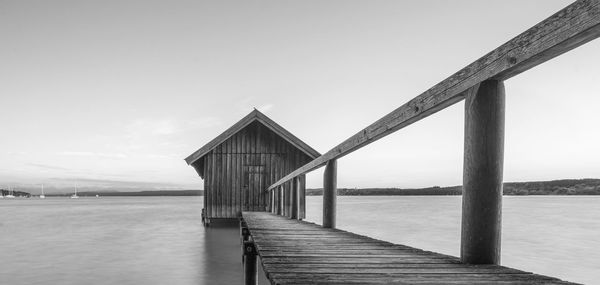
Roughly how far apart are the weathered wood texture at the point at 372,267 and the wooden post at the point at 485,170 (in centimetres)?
16

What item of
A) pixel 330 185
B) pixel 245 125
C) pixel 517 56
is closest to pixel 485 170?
pixel 517 56

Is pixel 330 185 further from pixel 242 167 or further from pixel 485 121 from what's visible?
pixel 242 167

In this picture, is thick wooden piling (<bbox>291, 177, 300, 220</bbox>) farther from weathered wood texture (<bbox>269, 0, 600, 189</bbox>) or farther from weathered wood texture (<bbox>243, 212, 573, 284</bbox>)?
weathered wood texture (<bbox>269, 0, 600, 189</bbox>)

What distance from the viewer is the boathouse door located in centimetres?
1938

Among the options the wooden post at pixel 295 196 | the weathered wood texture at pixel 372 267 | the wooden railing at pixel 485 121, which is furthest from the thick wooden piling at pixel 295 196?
the wooden railing at pixel 485 121

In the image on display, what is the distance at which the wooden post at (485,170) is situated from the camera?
2.81 m

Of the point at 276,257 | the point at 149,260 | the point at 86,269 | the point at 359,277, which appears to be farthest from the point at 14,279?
the point at 359,277

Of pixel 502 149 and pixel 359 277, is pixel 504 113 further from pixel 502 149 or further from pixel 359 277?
pixel 359 277

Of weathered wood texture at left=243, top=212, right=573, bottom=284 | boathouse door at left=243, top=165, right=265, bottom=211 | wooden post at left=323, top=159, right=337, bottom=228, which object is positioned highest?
wooden post at left=323, top=159, right=337, bottom=228

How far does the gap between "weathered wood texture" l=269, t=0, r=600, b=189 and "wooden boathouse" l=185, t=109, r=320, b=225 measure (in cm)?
1549

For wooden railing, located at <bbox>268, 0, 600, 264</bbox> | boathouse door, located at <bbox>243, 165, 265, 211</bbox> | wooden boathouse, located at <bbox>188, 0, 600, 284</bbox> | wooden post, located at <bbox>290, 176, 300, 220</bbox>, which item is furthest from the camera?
boathouse door, located at <bbox>243, 165, 265, 211</bbox>

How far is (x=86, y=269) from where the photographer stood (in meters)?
11.6

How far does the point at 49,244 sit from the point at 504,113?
18229 millimetres

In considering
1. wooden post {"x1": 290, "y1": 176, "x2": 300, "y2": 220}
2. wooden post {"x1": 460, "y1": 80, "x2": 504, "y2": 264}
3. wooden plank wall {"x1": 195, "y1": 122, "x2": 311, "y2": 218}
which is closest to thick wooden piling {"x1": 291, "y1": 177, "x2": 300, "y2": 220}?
wooden post {"x1": 290, "y1": 176, "x2": 300, "y2": 220}
